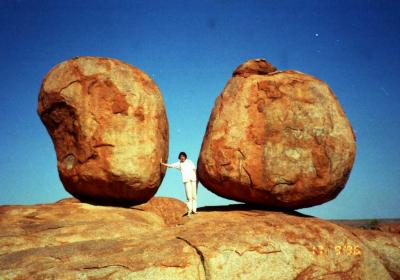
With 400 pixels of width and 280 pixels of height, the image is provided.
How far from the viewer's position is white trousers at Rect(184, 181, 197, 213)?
873 cm

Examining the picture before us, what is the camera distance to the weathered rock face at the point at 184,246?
5435 millimetres

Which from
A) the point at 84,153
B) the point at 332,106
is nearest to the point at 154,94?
the point at 84,153

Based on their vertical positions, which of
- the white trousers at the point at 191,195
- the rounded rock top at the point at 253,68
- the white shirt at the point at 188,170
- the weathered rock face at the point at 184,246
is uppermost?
the rounded rock top at the point at 253,68

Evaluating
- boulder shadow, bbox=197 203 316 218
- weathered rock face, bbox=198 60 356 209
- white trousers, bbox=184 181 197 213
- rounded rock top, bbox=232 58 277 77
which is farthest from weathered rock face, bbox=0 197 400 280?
rounded rock top, bbox=232 58 277 77

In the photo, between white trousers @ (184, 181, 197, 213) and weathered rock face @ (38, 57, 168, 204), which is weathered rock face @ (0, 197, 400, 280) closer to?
white trousers @ (184, 181, 197, 213)

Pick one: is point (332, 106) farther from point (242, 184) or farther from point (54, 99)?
point (54, 99)

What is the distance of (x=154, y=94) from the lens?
362 inches

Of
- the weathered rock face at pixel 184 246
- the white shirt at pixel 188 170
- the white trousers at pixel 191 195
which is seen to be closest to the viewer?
the weathered rock face at pixel 184 246

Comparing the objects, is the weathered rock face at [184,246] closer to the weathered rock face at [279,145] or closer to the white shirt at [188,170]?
the weathered rock face at [279,145]

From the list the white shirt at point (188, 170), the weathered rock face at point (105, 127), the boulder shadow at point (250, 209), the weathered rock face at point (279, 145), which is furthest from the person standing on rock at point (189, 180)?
the weathered rock face at point (105, 127)

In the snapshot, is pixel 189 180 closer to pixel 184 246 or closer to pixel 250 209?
pixel 250 209

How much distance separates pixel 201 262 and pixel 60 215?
3614mm

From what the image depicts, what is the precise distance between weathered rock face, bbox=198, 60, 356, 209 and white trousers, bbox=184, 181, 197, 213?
15.1 inches

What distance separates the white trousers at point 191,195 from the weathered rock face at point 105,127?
31.5 inches
